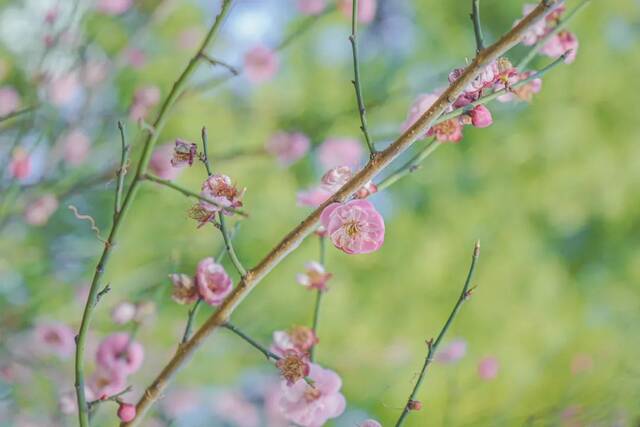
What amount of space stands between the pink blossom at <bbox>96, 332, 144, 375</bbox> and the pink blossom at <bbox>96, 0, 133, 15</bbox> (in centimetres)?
113

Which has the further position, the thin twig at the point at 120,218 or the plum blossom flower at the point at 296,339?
the plum blossom flower at the point at 296,339

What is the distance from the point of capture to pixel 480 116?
20.4 inches

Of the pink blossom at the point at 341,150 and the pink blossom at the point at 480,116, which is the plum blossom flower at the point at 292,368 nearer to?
the pink blossom at the point at 480,116

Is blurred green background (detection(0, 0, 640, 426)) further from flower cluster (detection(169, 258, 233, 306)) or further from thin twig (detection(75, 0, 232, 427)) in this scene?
thin twig (detection(75, 0, 232, 427))

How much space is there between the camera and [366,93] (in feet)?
6.86

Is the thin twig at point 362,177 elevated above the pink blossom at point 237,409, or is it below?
below

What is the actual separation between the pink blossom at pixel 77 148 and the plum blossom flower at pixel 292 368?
1.11 m

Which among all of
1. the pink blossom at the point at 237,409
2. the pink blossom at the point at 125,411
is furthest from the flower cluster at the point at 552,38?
the pink blossom at the point at 237,409

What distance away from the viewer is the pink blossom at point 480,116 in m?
0.52

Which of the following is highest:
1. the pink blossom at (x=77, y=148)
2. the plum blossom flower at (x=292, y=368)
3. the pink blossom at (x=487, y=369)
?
the pink blossom at (x=77, y=148)

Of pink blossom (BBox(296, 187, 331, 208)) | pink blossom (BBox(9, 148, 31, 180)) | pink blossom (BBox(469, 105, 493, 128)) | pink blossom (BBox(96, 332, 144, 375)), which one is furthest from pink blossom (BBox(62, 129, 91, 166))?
pink blossom (BBox(469, 105, 493, 128))

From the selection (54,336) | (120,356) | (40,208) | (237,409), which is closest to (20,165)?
(40,208)

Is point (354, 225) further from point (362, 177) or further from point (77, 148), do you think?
point (77, 148)

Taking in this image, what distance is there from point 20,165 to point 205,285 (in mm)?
610
